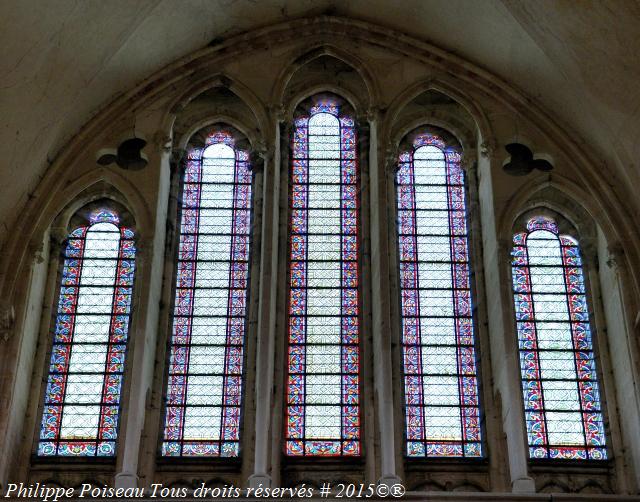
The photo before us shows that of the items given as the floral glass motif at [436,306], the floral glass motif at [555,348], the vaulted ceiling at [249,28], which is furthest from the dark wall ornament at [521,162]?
the floral glass motif at [436,306]

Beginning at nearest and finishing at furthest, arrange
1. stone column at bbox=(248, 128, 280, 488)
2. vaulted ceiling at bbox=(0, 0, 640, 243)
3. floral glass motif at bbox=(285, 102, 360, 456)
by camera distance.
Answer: stone column at bbox=(248, 128, 280, 488)
vaulted ceiling at bbox=(0, 0, 640, 243)
floral glass motif at bbox=(285, 102, 360, 456)

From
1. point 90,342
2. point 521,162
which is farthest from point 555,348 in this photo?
point 90,342

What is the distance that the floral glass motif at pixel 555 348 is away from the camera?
16094mm

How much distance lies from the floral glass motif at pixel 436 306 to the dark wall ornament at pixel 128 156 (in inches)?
131

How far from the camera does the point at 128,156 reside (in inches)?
691

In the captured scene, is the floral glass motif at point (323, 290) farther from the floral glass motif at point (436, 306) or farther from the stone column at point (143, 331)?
the stone column at point (143, 331)

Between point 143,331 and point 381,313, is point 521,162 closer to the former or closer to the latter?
point 381,313

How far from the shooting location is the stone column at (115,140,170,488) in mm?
15258

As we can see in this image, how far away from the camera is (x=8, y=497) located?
1434 cm

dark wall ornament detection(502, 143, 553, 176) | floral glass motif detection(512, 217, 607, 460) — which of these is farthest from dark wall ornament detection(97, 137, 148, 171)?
floral glass motif detection(512, 217, 607, 460)

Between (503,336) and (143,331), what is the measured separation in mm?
A: 4132

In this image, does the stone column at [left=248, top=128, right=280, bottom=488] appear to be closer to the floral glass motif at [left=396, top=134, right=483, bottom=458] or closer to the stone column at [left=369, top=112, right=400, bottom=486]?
the stone column at [left=369, top=112, right=400, bottom=486]

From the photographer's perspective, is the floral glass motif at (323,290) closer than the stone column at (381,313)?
No

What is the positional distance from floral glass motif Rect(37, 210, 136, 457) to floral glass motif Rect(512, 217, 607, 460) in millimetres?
4829
